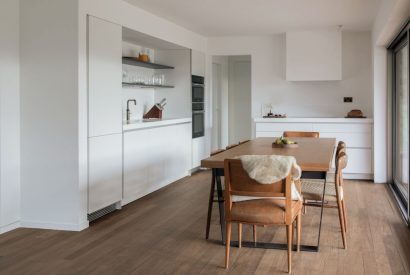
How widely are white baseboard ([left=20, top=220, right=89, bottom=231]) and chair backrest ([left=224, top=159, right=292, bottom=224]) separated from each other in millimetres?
1819

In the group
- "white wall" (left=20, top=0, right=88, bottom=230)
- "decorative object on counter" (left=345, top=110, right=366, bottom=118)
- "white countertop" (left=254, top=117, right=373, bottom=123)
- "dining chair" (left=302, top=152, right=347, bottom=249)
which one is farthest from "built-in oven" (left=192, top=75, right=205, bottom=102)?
"dining chair" (left=302, top=152, right=347, bottom=249)

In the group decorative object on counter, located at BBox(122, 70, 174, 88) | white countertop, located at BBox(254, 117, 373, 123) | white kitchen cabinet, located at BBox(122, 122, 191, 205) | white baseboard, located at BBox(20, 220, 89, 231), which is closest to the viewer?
white baseboard, located at BBox(20, 220, 89, 231)

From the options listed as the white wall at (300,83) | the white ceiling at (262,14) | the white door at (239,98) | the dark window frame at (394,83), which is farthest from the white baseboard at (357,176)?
the white door at (239,98)

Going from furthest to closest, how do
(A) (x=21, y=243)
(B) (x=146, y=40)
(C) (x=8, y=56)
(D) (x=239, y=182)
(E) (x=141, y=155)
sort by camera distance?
(B) (x=146, y=40)
(E) (x=141, y=155)
(C) (x=8, y=56)
(A) (x=21, y=243)
(D) (x=239, y=182)

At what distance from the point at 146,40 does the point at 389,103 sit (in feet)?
11.9

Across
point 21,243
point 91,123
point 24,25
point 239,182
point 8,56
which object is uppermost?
point 24,25

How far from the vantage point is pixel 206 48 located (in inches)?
338

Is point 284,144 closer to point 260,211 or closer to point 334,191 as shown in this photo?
point 334,191

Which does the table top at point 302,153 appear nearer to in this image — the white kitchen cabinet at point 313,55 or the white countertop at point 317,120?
the white countertop at point 317,120

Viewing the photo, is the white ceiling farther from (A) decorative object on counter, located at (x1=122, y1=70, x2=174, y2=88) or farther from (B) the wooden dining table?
(B) the wooden dining table

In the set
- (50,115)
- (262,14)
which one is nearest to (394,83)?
(262,14)

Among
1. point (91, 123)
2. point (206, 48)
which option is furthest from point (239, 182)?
point (206, 48)

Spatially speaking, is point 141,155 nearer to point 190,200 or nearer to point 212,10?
point 190,200

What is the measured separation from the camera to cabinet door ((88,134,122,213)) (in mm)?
4684
